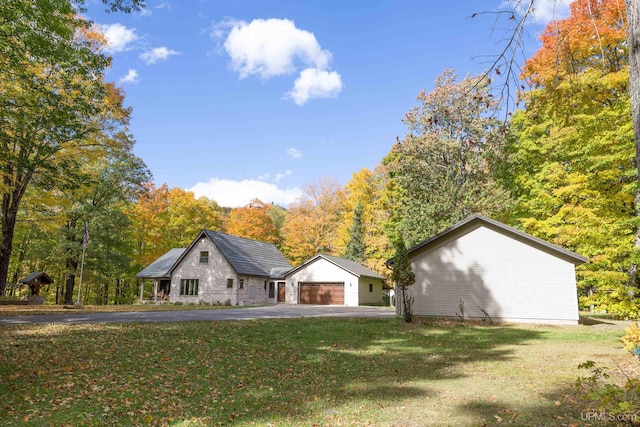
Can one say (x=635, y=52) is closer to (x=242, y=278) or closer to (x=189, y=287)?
(x=242, y=278)

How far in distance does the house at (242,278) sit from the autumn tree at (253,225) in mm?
14283

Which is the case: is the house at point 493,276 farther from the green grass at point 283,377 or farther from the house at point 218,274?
the house at point 218,274

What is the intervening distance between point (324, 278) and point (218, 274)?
10234 millimetres

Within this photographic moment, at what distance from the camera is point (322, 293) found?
127ft

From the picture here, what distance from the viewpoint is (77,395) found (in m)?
6.98

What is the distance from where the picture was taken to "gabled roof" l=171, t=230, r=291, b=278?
37.0 m

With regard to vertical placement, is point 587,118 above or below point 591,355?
above

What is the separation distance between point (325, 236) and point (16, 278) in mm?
38406

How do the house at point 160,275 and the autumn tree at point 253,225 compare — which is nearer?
the house at point 160,275

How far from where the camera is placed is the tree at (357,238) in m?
45.8

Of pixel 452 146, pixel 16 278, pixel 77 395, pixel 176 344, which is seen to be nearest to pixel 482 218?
pixel 452 146

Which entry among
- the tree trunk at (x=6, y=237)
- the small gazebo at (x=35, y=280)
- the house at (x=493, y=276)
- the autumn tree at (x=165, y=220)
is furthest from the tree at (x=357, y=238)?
the tree trunk at (x=6, y=237)

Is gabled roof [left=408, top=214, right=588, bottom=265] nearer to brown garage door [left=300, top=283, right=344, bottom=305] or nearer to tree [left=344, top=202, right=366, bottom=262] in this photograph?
brown garage door [left=300, top=283, right=344, bottom=305]

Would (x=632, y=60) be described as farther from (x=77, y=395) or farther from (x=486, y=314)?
(x=486, y=314)
